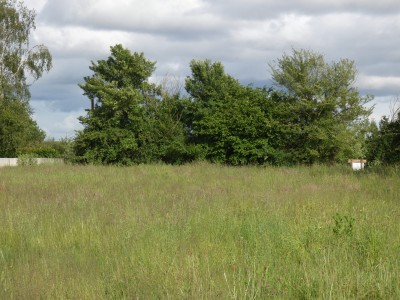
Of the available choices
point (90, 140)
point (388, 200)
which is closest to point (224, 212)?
point (388, 200)

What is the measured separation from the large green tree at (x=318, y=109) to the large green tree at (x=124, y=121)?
808 centimetres

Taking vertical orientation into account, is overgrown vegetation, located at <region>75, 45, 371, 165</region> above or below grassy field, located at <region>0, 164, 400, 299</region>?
above

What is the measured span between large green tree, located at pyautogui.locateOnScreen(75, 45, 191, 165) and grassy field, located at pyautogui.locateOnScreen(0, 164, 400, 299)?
72.2ft

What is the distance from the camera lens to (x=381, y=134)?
92.7ft

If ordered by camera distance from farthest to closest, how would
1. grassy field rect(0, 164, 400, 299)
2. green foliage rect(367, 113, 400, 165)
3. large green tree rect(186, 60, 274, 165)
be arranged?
1. large green tree rect(186, 60, 274, 165)
2. green foliage rect(367, 113, 400, 165)
3. grassy field rect(0, 164, 400, 299)

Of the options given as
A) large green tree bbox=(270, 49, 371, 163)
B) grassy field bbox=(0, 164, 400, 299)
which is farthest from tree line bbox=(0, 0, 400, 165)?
grassy field bbox=(0, 164, 400, 299)

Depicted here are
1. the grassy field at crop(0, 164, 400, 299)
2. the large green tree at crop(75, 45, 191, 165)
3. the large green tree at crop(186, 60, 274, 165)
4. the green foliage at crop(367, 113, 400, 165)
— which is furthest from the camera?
the large green tree at crop(75, 45, 191, 165)

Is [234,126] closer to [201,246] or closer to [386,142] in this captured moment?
[386,142]

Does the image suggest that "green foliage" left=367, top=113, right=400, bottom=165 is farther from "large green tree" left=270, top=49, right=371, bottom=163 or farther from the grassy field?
the grassy field

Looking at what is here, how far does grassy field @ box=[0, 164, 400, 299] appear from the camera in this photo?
4383 millimetres

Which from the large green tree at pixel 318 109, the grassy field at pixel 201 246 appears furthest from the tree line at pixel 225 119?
the grassy field at pixel 201 246

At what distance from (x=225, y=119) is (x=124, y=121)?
301 inches

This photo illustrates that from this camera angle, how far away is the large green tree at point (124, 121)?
33125 millimetres

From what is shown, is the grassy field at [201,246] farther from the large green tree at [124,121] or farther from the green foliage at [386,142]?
the large green tree at [124,121]
